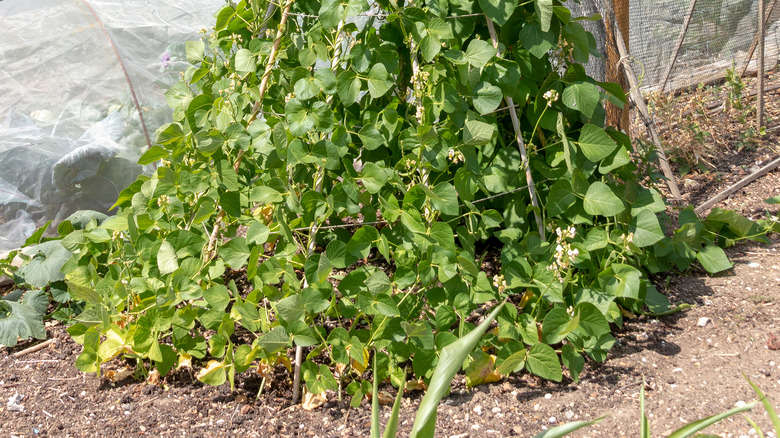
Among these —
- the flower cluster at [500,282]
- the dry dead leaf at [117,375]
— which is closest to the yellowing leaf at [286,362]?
the dry dead leaf at [117,375]

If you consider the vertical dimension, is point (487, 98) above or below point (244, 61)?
below

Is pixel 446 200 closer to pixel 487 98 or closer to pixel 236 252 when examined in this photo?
pixel 487 98

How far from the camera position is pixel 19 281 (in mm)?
2812

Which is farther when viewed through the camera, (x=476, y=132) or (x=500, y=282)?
(x=500, y=282)

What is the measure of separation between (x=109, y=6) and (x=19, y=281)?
1735mm

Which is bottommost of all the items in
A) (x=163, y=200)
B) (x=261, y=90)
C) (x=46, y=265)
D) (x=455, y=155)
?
(x=46, y=265)

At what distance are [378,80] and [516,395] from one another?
42.5 inches

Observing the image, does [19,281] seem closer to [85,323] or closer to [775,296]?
[85,323]

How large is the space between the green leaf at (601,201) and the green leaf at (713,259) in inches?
33.4

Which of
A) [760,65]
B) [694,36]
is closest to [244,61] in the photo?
[760,65]

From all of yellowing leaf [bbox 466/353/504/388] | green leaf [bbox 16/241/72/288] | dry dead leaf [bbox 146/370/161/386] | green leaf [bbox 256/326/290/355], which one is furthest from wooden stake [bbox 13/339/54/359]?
yellowing leaf [bbox 466/353/504/388]

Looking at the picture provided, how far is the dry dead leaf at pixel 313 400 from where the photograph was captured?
6.47 feet

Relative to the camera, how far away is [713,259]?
2.56 m

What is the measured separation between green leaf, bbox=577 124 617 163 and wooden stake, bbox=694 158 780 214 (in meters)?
1.68
